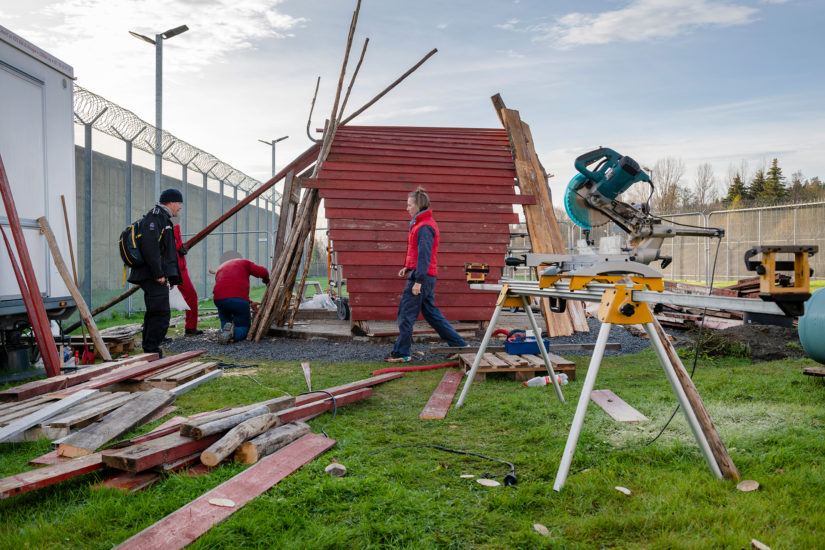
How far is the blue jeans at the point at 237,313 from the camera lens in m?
9.48

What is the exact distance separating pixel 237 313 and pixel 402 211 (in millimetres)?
3325

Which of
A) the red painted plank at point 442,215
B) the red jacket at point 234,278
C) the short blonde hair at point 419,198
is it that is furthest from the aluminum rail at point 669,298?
the red jacket at point 234,278

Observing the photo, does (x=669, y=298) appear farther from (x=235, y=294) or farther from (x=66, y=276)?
(x=235, y=294)

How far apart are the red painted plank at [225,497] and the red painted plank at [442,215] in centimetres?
615

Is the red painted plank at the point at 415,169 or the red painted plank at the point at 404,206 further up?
the red painted plank at the point at 415,169

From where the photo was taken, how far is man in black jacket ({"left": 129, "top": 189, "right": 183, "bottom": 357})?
7.25 m

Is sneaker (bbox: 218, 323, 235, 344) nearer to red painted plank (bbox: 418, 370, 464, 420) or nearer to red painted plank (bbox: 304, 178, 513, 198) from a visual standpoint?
red painted plank (bbox: 304, 178, 513, 198)

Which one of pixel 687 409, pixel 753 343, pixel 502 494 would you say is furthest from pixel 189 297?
pixel 753 343

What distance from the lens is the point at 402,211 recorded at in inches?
385

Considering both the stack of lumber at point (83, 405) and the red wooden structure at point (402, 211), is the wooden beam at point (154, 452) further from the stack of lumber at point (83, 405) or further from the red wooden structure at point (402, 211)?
the red wooden structure at point (402, 211)

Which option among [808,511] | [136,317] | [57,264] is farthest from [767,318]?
[136,317]

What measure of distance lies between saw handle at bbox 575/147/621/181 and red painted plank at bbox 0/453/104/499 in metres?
4.41

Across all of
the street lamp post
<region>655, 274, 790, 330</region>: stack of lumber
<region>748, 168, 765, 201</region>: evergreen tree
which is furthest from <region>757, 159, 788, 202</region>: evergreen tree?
the street lamp post

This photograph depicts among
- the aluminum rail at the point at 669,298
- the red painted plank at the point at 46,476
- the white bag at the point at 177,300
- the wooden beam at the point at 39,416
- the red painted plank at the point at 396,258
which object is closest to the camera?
the aluminum rail at the point at 669,298
